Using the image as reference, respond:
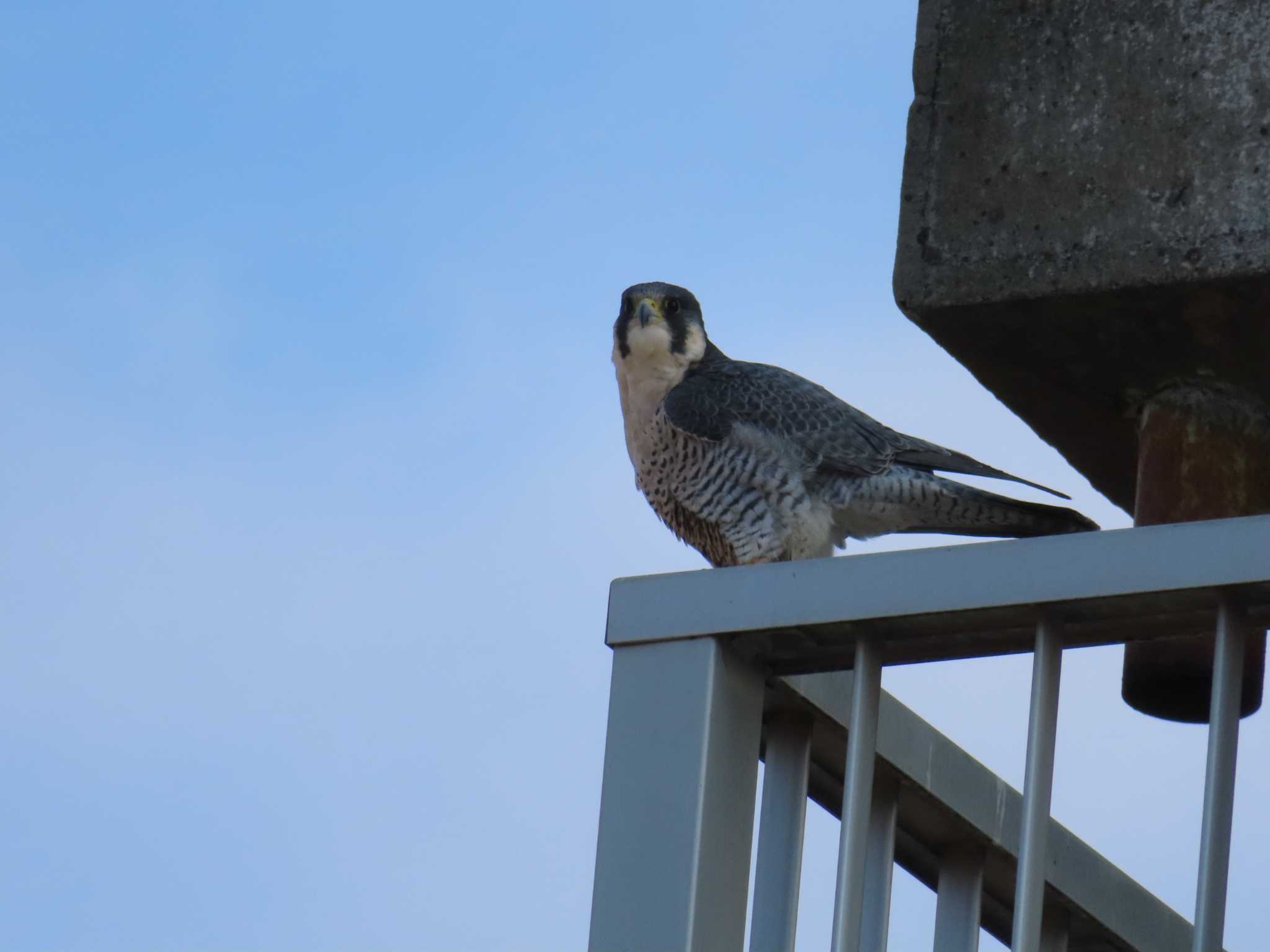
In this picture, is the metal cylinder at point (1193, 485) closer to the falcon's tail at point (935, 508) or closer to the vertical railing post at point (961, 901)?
the vertical railing post at point (961, 901)

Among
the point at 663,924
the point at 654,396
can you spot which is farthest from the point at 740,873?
the point at 654,396

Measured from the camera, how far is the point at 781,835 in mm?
2250

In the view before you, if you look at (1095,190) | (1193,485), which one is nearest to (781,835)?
(1193,485)

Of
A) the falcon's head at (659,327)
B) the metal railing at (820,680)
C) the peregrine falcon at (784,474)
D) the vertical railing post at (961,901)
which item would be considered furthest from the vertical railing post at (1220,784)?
the falcon's head at (659,327)

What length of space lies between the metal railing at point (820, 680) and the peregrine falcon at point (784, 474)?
6.71ft

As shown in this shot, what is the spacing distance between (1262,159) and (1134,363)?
1.36 ft

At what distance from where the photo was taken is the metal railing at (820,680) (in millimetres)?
1833

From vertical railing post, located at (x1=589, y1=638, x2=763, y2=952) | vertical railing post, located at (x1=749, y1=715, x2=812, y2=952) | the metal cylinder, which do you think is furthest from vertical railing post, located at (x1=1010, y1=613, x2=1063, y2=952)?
the metal cylinder

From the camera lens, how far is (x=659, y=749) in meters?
2.02

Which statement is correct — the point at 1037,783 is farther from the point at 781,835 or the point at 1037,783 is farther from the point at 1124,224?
the point at 1124,224

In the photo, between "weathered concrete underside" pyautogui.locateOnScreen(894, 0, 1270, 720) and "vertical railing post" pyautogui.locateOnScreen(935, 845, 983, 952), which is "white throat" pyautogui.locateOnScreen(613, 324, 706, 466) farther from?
"vertical railing post" pyautogui.locateOnScreen(935, 845, 983, 952)

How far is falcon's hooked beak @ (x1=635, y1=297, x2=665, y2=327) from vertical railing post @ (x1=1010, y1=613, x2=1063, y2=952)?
298cm

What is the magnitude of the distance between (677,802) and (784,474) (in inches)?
95.7

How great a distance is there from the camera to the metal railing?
1.83 m
